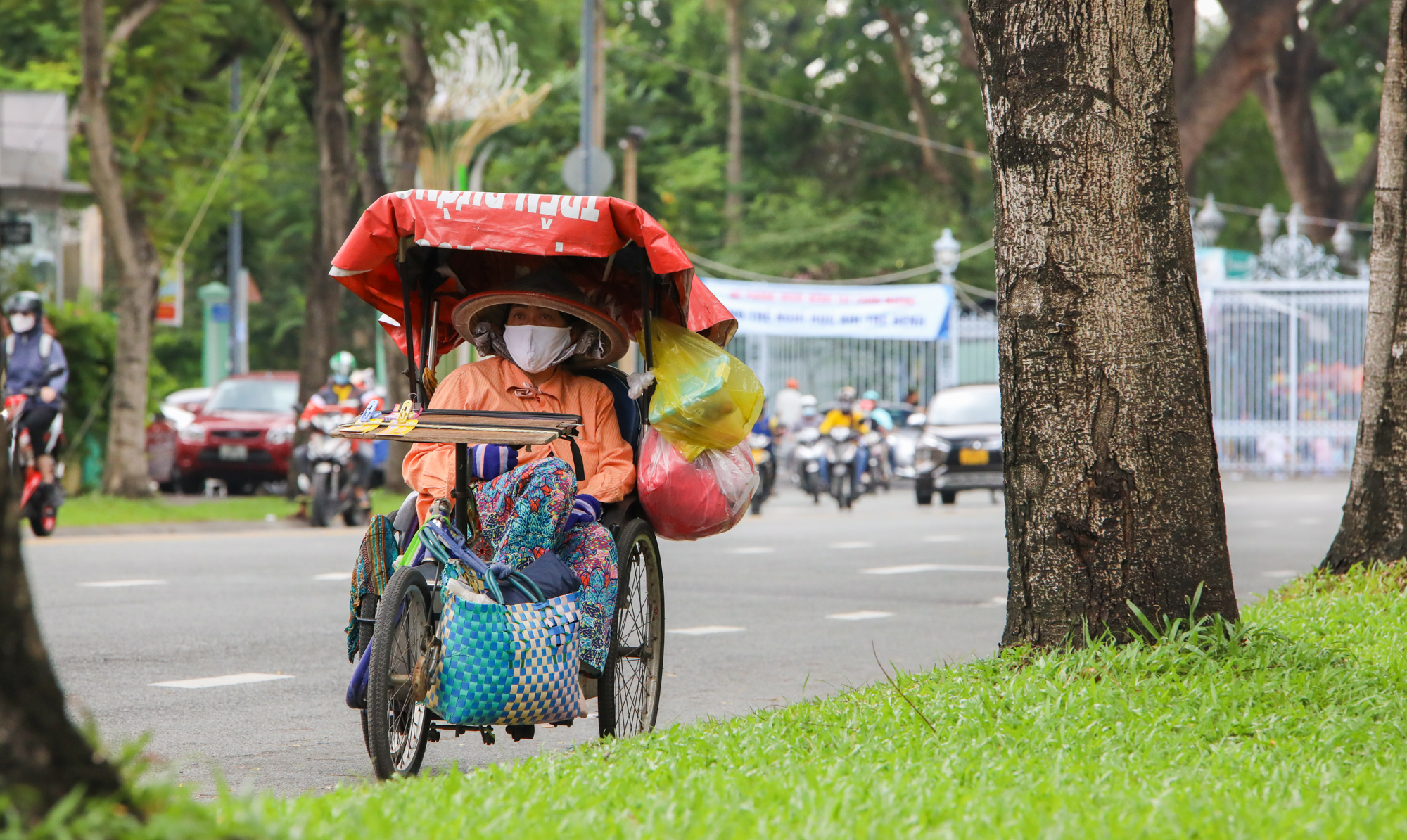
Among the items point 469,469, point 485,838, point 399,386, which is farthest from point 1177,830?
point 399,386

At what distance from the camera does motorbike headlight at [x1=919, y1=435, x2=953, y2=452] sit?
23.9m

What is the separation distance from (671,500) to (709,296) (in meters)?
0.80

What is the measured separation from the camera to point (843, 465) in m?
23.6

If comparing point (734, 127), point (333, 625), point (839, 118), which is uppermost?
point (839, 118)

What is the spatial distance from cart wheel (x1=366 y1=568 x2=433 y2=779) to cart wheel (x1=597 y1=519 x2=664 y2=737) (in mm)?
639

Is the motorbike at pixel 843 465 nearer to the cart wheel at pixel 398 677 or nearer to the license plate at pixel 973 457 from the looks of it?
the license plate at pixel 973 457

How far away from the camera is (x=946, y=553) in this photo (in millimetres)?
14680

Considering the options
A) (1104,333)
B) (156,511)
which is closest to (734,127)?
(156,511)

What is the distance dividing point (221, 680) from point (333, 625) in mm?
1958

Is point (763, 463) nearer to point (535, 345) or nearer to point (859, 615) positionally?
point (859, 615)

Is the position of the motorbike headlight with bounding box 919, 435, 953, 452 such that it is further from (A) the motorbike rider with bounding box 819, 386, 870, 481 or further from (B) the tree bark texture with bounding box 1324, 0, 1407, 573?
(B) the tree bark texture with bounding box 1324, 0, 1407, 573

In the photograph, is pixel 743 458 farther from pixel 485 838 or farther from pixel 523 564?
pixel 485 838

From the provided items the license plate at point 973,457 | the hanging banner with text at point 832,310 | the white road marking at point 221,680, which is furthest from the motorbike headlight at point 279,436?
the white road marking at point 221,680

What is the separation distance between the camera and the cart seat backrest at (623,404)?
5840 millimetres
